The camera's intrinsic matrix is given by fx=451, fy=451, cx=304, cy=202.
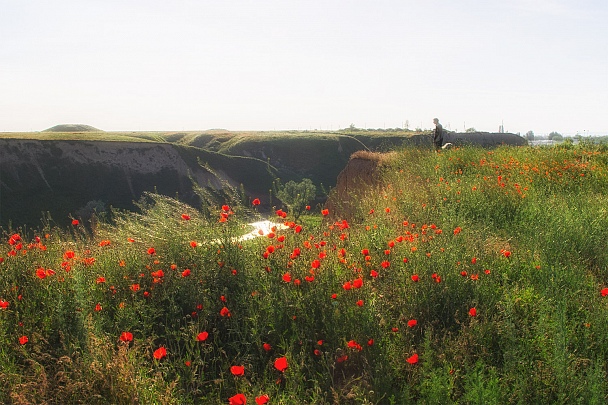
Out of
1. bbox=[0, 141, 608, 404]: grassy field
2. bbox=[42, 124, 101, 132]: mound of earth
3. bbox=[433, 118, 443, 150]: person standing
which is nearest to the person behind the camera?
bbox=[0, 141, 608, 404]: grassy field

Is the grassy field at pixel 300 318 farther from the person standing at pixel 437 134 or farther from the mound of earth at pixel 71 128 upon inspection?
the mound of earth at pixel 71 128

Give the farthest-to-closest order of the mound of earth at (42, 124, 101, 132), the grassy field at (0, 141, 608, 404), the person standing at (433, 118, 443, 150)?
the mound of earth at (42, 124, 101, 132) → the person standing at (433, 118, 443, 150) → the grassy field at (0, 141, 608, 404)

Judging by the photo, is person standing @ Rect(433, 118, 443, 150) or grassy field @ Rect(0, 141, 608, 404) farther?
person standing @ Rect(433, 118, 443, 150)

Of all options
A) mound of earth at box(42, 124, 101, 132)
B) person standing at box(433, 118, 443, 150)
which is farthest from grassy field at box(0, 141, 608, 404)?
mound of earth at box(42, 124, 101, 132)

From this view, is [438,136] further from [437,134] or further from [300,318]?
[300,318]

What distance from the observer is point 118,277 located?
4.11 meters

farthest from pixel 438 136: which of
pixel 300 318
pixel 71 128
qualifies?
pixel 71 128

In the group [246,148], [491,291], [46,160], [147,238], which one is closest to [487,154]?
Answer: [491,291]

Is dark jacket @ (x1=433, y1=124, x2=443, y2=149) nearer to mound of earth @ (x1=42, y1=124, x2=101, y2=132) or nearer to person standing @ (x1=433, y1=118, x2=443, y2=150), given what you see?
person standing @ (x1=433, y1=118, x2=443, y2=150)

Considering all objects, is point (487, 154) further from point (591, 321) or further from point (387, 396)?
point (387, 396)

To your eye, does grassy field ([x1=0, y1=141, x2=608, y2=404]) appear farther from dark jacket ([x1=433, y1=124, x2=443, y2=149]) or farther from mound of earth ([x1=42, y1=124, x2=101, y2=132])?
mound of earth ([x1=42, y1=124, x2=101, y2=132])

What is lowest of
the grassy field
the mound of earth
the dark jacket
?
the grassy field

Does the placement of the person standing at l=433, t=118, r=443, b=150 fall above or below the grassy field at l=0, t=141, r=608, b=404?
above

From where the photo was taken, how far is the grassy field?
2.88 metres
